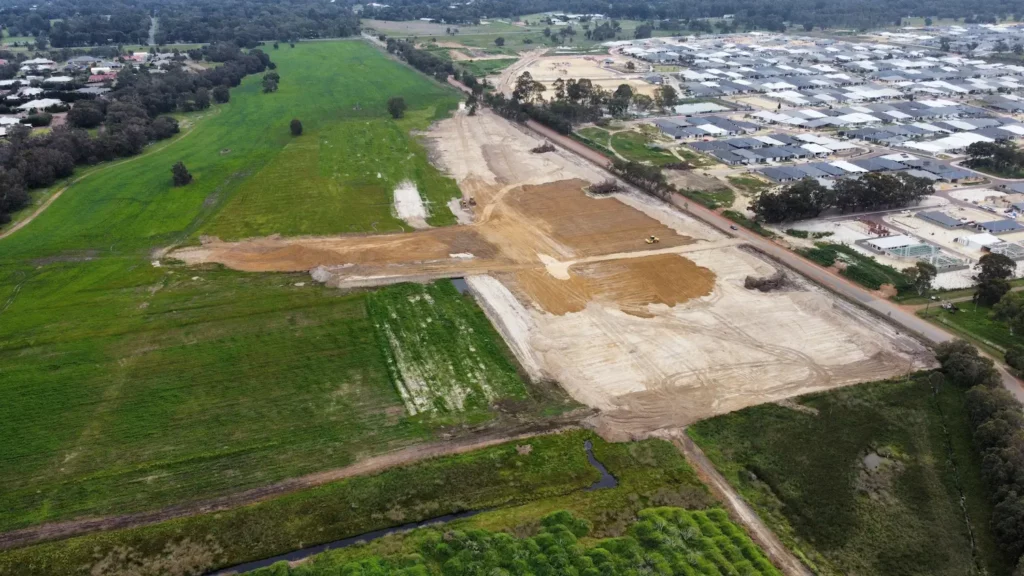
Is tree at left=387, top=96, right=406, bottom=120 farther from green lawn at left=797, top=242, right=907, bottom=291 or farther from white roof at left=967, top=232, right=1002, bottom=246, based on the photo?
white roof at left=967, top=232, right=1002, bottom=246

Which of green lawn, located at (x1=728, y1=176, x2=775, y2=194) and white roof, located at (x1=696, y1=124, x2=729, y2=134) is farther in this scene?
white roof, located at (x1=696, y1=124, x2=729, y2=134)

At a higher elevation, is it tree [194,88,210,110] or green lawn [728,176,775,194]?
tree [194,88,210,110]

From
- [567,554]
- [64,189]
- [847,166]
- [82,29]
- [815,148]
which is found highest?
[82,29]

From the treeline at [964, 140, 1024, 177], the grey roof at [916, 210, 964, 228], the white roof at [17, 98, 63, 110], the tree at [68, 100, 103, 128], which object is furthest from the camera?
the white roof at [17, 98, 63, 110]

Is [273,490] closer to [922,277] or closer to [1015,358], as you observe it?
[1015,358]

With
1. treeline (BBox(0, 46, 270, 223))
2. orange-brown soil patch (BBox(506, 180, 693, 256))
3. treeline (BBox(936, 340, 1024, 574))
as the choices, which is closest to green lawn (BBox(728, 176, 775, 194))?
orange-brown soil patch (BBox(506, 180, 693, 256))

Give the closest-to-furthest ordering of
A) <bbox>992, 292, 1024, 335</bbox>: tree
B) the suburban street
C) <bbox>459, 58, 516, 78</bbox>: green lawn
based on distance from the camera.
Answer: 1. <bbox>992, 292, 1024, 335</bbox>: tree
2. the suburban street
3. <bbox>459, 58, 516, 78</bbox>: green lawn

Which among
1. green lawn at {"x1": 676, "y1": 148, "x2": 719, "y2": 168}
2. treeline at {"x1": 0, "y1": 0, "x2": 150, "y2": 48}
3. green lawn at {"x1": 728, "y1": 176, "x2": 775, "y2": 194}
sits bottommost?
green lawn at {"x1": 728, "y1": 176, "x2": 775, "y2": 194}

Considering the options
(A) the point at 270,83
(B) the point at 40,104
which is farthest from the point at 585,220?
(B) the point at 40,104

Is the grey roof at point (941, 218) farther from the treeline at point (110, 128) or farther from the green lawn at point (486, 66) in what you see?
the treeline at point (110, 128)
